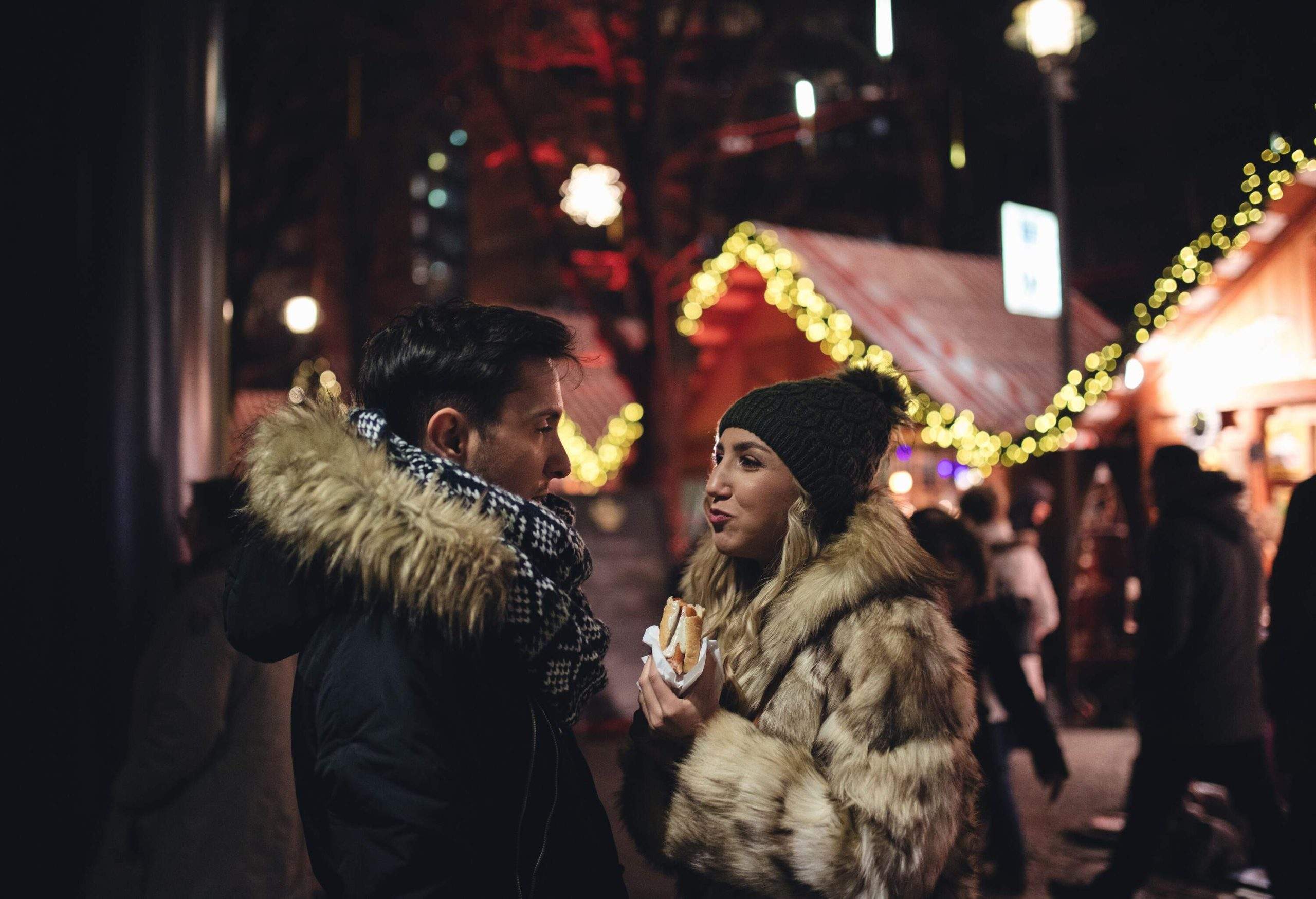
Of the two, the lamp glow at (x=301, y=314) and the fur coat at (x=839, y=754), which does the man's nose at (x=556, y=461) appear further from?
the lamp glow at (x=301, y=314)

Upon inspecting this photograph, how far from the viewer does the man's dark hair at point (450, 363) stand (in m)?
1.82

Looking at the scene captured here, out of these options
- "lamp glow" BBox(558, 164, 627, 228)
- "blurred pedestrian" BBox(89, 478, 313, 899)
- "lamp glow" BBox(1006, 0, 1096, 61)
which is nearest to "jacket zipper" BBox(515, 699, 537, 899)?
"blurred pedestrian" BBox(89, 478, 313, 899)

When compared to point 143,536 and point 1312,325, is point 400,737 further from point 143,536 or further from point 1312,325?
point 1312,325

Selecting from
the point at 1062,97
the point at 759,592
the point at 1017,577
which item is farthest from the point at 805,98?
the point at 759,592

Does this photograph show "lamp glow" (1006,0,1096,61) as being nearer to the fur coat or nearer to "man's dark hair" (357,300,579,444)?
the fur coat

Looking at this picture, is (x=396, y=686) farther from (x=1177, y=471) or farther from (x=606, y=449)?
(x=606, y=449)

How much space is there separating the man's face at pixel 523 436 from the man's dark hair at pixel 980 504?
5767 mm

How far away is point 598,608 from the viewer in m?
9.47

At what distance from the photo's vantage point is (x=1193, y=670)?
16.2 feet

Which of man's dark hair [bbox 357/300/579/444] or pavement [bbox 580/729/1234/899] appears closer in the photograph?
man's dark hair [bbox 357/300/579/444]

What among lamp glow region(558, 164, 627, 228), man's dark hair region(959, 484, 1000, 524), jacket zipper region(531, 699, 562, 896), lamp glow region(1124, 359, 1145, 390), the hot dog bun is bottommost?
jacket zipper region(531, 699, 562, 896)

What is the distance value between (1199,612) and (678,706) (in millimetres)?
3982

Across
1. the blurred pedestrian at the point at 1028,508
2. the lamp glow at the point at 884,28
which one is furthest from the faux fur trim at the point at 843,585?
the blurred pedestrian at the point at 1028,508

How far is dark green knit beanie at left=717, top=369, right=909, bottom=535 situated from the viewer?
236 centimetres
